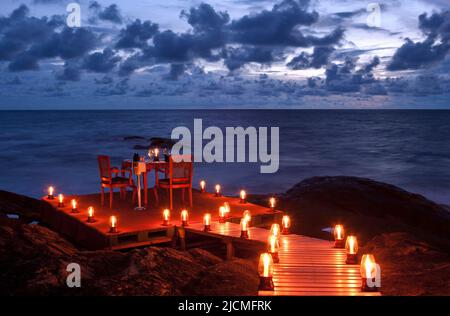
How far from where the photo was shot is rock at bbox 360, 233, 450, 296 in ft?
17.0

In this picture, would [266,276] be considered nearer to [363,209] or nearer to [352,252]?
[352,252]

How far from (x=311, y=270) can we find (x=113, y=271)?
2318 millimetres

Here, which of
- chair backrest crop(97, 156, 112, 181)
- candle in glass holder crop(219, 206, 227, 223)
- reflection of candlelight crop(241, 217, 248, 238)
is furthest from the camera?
chair backrest crop(97, 156, 112, 181)

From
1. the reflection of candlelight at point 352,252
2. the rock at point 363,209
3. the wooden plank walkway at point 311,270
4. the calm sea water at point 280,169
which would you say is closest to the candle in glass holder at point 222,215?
the wooden plank walkway at point 311,270

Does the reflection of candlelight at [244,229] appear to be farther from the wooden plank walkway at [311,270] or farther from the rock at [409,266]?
the rock at [409,266]

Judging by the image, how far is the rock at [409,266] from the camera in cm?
519

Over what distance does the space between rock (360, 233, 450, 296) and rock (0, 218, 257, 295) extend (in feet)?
5.33

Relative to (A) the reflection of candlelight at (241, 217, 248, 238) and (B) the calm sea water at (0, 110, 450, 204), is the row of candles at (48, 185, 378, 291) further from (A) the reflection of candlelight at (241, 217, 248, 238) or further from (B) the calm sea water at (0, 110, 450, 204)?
(B) the calm sea water at (0, 110, 450, 204)

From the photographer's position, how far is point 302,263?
19.2 ft

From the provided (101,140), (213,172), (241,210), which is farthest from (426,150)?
(241,210)

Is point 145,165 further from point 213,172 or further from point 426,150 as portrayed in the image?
point 426,150

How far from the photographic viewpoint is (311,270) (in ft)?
18.3

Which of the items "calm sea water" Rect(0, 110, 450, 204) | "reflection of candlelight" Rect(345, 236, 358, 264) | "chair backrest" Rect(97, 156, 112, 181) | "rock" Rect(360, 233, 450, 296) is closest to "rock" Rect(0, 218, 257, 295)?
"reflection of candlelight" Rect(345, 236, 358, 264)

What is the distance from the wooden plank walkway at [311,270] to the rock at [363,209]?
3043mm
